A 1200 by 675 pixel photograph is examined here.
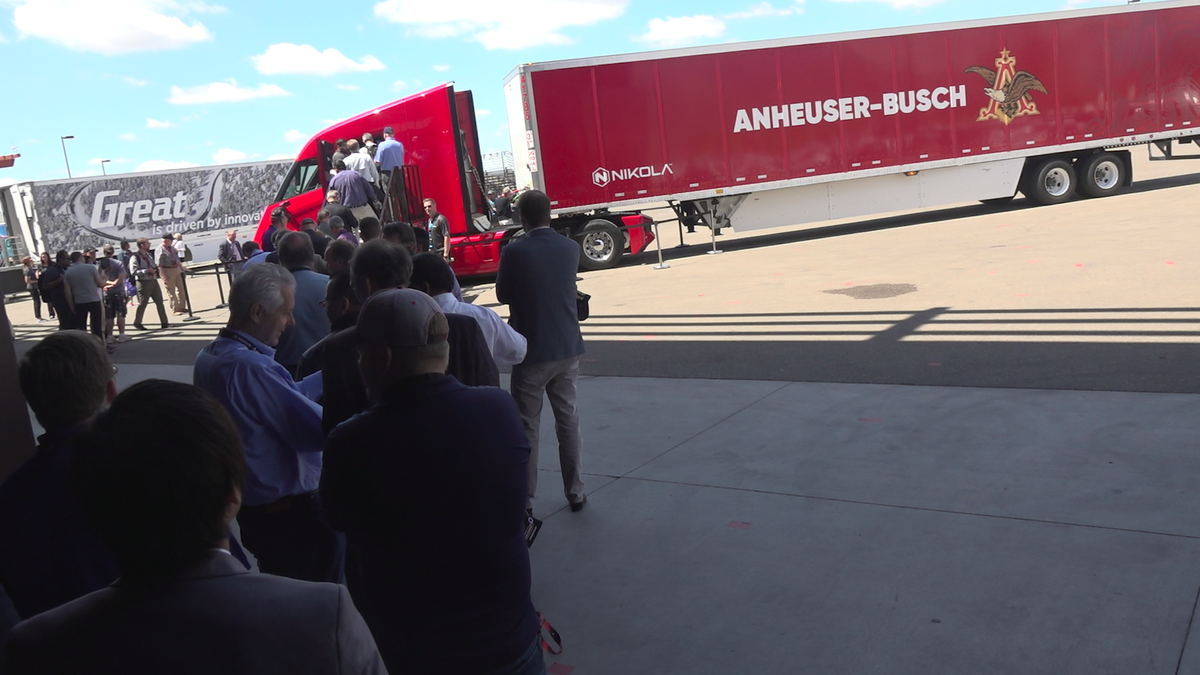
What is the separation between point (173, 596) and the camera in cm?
133

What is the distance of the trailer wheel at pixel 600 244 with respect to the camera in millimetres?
18609

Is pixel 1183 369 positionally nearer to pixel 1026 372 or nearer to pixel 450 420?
pixel 1026 372

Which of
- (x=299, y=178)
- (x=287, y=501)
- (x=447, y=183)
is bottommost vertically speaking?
(x=287, y=501)

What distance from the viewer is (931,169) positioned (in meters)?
20.3

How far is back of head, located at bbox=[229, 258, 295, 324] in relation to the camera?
3246 millimetres

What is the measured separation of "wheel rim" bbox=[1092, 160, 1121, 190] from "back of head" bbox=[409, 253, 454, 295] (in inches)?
830

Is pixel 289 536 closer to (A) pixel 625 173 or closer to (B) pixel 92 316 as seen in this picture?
(B) pixel 92 316

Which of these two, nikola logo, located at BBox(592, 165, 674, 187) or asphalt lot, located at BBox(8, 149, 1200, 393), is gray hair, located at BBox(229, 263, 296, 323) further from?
nikola logo, located at BBox(592, 165, 674, 187)

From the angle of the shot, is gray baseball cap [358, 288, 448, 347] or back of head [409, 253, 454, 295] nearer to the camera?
gray baseball cap [358, 288, 448, 347]

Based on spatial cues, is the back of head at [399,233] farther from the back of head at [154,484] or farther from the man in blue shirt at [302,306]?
the back of head at [154,484]

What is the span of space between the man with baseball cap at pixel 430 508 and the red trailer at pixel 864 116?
16.0 meters

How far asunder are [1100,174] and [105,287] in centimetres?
2122

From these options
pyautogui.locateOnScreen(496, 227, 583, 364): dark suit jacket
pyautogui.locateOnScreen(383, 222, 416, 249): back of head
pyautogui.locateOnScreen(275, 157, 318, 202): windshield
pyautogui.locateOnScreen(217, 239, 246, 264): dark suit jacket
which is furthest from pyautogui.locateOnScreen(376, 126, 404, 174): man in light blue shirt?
pyautogui.locateOnScreen(496, 227, 583, 364): dark suit jacket

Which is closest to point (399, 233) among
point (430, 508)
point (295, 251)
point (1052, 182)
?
point (295, 251)
